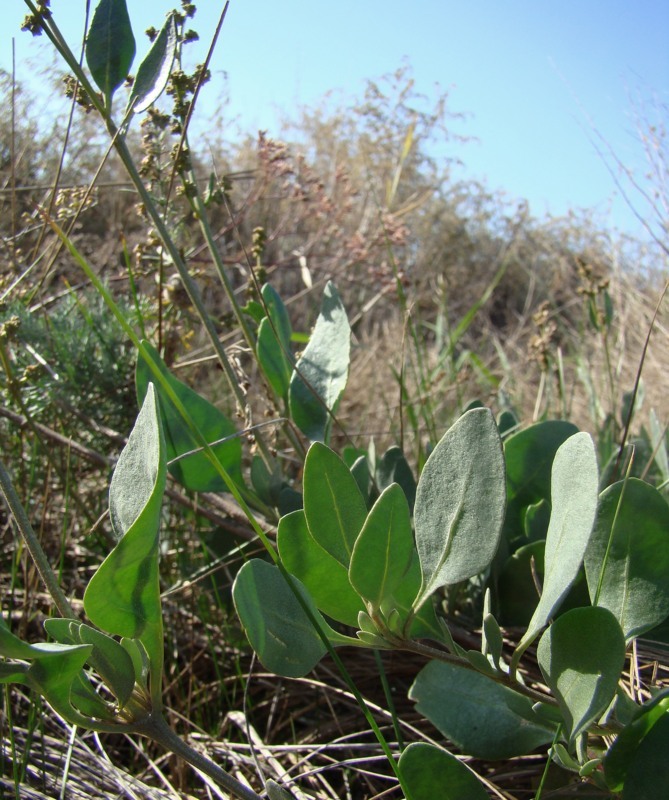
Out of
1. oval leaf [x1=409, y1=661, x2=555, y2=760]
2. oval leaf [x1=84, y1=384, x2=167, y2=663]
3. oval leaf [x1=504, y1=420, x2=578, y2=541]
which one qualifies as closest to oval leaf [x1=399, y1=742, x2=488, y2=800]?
oval leaf [x1=409, y1=661, x2=555, y2=760]

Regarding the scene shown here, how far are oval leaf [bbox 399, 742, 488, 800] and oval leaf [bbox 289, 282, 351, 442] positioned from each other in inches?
15.8

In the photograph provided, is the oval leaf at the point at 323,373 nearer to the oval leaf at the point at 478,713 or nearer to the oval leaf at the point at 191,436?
the oval leaf at the point at 191,436

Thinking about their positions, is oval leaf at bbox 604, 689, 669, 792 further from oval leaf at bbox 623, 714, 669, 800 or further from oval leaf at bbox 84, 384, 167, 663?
oval leaf at bbox 84, 384, 167, 663

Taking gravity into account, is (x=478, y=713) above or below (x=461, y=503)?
below

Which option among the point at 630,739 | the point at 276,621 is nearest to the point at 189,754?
the point at 276,621

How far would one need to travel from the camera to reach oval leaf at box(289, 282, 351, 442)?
874 mm

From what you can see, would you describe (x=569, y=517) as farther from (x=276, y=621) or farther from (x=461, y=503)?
(x=276, y=621)

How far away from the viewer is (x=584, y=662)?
548mm

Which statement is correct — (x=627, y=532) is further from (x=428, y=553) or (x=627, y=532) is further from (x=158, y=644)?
(x=158, y=644)

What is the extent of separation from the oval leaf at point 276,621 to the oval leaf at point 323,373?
297 mm

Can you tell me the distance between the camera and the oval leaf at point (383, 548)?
0.56 m

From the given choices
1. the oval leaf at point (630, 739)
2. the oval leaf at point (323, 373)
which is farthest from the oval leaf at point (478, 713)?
the oval leaf at point (323, 373)

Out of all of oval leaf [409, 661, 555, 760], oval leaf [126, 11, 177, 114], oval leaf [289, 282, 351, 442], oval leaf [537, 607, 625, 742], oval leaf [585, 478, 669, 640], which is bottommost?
oval leaf [409, 661, 555, 760]

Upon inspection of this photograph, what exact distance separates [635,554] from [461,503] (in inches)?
6.3
